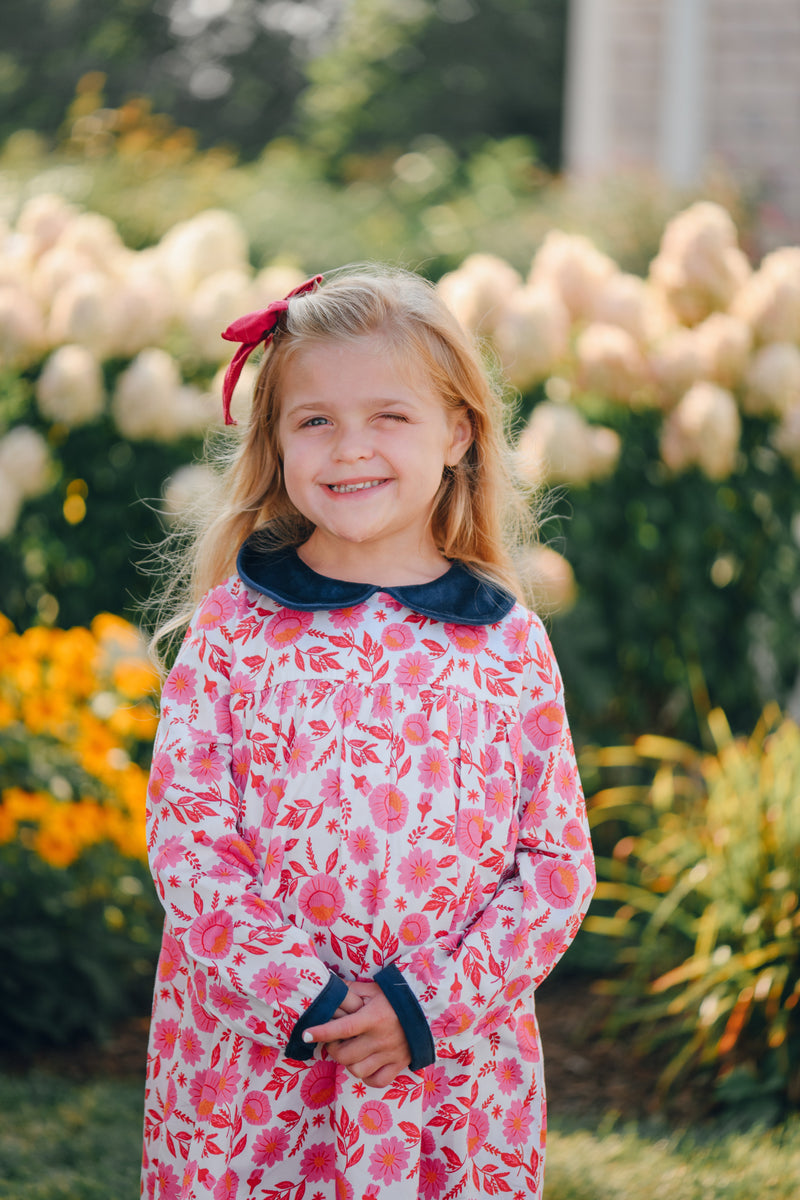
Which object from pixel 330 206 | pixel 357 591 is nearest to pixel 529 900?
pixel 357 591

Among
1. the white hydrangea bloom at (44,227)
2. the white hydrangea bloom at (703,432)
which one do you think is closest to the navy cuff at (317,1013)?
the white hydrangea bloom at (703,432)

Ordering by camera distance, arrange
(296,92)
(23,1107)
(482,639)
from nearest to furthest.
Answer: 1. (482,639)
2. (23,1107)
3. (296,92)

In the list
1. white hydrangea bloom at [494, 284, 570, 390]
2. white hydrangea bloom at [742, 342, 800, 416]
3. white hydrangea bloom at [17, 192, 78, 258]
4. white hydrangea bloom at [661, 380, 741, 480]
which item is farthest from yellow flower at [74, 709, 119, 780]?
white hydrangea bloom at [742, 342, 800, 416]

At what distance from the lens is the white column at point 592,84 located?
725 centimetres

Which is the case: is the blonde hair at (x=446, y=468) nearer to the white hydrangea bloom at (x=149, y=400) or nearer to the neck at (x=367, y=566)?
the neck at (x=367, y=566)

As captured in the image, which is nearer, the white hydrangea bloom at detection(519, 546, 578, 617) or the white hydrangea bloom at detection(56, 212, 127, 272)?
the white hydrangea bloom at detection(519, 546, 578, 617)

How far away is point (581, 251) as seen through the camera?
3.65 metres

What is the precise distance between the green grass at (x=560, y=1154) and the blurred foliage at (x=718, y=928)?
172 millimetres

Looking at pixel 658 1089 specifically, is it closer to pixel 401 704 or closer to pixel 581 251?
pixel 401 704

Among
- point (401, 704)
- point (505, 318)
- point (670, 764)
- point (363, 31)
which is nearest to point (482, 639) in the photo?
point (401, 704)

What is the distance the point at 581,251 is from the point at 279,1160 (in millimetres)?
2822

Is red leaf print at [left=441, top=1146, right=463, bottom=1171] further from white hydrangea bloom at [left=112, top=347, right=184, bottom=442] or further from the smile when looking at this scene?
white hydrangea bloom at [left=112, top=347, right=184, bottom=442]

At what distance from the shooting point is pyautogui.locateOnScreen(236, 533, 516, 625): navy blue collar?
162 centimetres

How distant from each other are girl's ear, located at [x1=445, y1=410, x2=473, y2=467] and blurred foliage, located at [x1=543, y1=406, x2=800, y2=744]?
5.61ft
